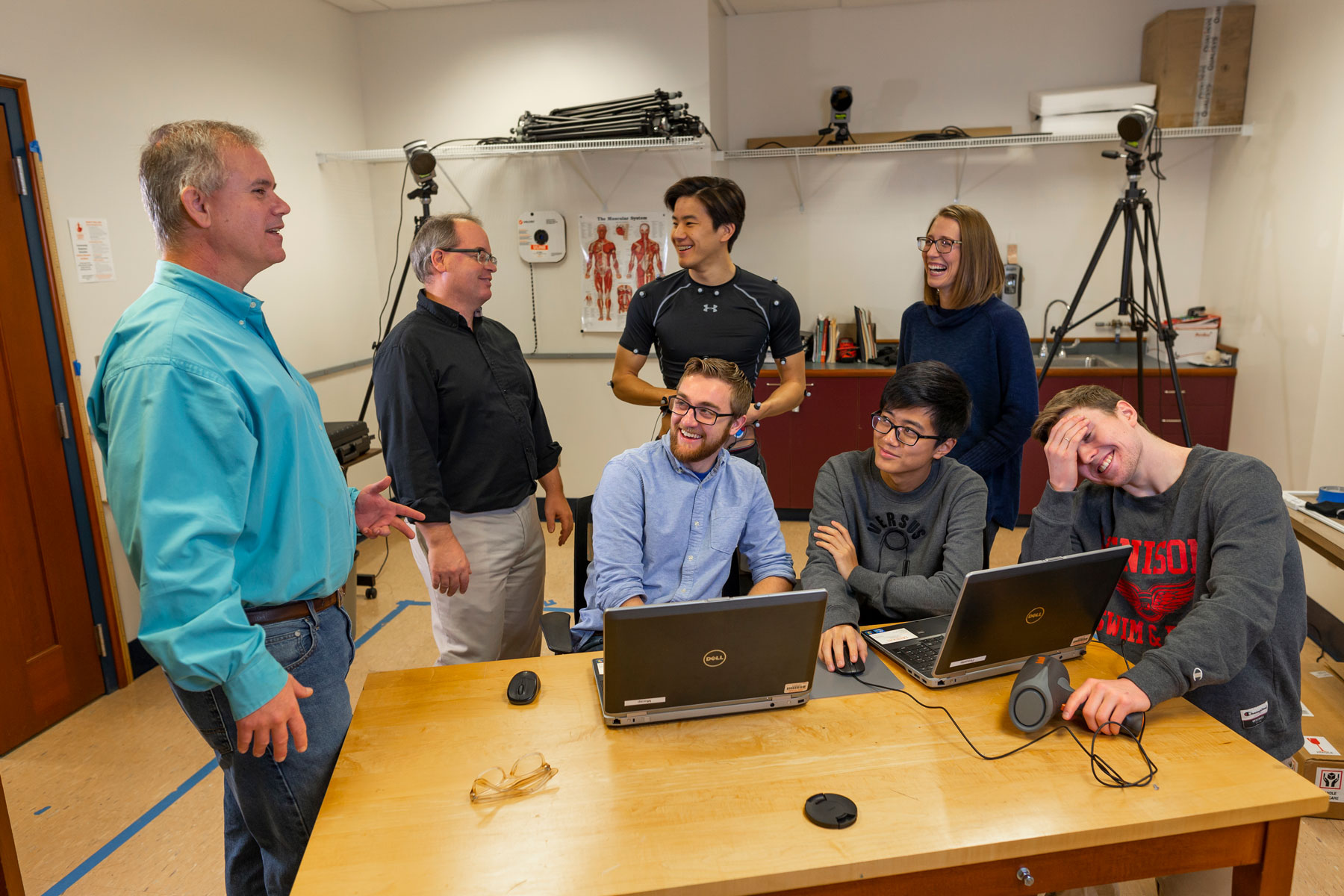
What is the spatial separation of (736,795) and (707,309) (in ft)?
5.57

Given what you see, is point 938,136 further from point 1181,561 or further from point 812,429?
point 1181,561

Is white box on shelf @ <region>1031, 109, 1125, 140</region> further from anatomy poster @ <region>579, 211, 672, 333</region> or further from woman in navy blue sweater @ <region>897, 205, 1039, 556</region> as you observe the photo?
woman in navy blue sweater @ <region>897, 205, 1039, 556</region>

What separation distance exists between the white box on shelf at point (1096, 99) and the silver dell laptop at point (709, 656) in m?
3.92

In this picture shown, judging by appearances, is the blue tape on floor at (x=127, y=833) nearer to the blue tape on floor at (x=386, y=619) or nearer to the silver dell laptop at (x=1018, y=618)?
the blue tape on floor at (x=386, y=619)

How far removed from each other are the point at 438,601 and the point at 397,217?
313cm

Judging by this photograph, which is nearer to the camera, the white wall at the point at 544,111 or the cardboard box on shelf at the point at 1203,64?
the cardboard box on shelf at the point at 1203,64

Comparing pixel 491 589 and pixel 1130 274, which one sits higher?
pixel 1130 274

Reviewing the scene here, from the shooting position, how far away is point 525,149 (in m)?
4.19

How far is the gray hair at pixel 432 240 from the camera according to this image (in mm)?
2227

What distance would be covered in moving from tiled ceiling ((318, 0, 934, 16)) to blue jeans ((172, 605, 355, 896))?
3.94m

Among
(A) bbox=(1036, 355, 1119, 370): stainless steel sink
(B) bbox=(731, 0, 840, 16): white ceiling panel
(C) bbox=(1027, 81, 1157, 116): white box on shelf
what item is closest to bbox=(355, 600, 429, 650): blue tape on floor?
(A) bbox=(1036, 355, 1119, 370): stainless steel sink

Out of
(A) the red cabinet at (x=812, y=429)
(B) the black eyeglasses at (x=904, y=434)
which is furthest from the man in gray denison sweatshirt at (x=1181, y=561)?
(A) the red cabinet at (x=812, y=429)

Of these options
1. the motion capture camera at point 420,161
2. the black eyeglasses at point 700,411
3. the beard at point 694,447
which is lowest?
the beard at point 694,447

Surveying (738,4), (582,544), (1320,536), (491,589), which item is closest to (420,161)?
(738,4)
